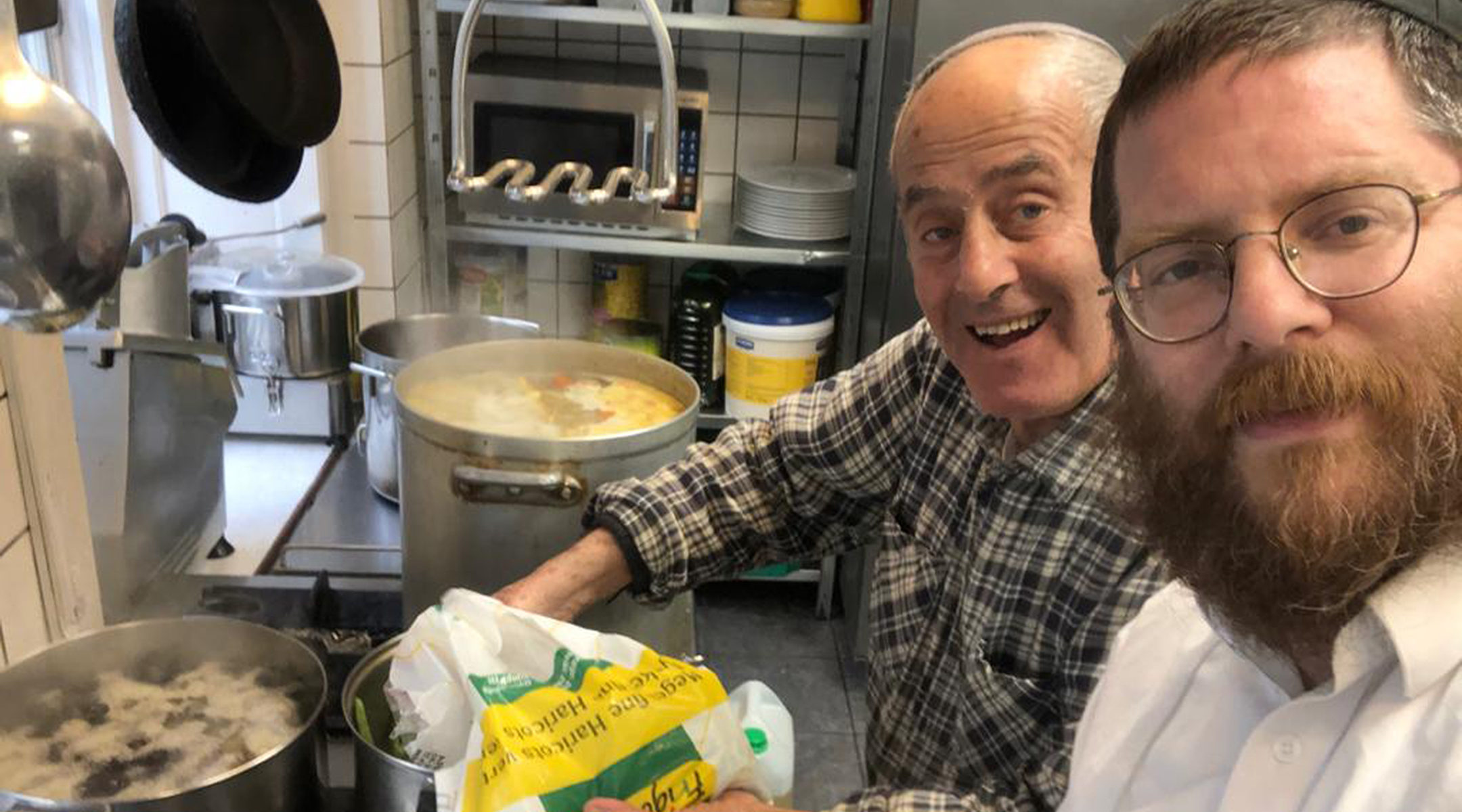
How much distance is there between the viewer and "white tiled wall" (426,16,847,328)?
8.64 feet

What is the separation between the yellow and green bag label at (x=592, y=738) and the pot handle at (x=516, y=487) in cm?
28

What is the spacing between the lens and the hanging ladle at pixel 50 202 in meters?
0.65

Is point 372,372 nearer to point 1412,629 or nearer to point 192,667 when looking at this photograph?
point 192,667

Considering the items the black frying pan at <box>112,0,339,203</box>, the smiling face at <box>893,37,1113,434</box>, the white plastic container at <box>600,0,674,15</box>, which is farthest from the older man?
the white plastic container at <box>600,0,674,15</box>

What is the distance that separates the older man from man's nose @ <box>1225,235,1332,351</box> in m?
0.40

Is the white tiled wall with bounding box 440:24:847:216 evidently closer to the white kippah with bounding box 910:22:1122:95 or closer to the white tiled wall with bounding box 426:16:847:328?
the white tiled wall with bounding box 426:16:847:328

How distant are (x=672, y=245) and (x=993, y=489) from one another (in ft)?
4.49

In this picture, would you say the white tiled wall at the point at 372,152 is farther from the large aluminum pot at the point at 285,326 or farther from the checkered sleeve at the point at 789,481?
the checkered sleeve at the point at 789,481

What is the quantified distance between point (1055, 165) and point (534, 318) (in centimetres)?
191

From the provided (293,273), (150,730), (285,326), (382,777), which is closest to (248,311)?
(285,326)

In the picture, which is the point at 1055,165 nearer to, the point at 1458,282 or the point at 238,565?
the point at 1458,282

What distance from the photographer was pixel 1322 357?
62 centimetres

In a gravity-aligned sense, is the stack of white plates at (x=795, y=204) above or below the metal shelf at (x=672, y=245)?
above

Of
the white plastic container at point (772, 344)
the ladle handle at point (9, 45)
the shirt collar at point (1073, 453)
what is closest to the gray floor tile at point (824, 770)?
the white plastic container at point (772, 344)
